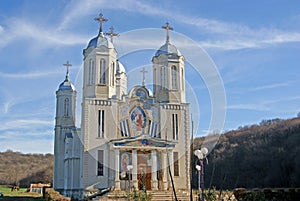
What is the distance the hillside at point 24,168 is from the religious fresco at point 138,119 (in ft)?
143

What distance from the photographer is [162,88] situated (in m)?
32.9

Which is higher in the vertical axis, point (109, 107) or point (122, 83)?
point (122, 83)

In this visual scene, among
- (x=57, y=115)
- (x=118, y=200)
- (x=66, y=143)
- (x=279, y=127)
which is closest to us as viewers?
(x=118, y=200)

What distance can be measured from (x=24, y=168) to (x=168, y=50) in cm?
6722

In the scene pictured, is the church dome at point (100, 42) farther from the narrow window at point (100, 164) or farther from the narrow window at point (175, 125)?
the narrow window at point (100, 164)

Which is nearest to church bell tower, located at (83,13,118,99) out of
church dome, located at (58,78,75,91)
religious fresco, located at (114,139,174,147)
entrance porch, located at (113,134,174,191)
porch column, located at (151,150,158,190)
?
religious fresco, located at (114,139,174,147)

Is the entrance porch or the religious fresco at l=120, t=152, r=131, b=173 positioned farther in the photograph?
the religious fresco at l=120, t=152, r=131, b=173

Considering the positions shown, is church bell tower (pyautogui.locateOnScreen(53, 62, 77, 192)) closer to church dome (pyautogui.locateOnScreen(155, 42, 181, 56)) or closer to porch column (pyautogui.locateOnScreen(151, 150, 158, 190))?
porch column (pyautogui.locateOnScreen(151, 150, 158, 190))

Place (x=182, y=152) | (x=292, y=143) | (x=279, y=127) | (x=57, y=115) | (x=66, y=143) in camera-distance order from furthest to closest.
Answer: (x=279, y=127), (x=292, y=143), (x=57, y=115), (x=66, y=143), (x=182, y=152)

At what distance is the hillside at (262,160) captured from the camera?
160 ft

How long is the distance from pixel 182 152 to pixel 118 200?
9083 mm

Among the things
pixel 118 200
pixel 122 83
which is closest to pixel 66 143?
pixel 122 83

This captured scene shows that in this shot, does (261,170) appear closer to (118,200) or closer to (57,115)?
(57,115)

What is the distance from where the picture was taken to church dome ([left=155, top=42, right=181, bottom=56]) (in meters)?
33.3
